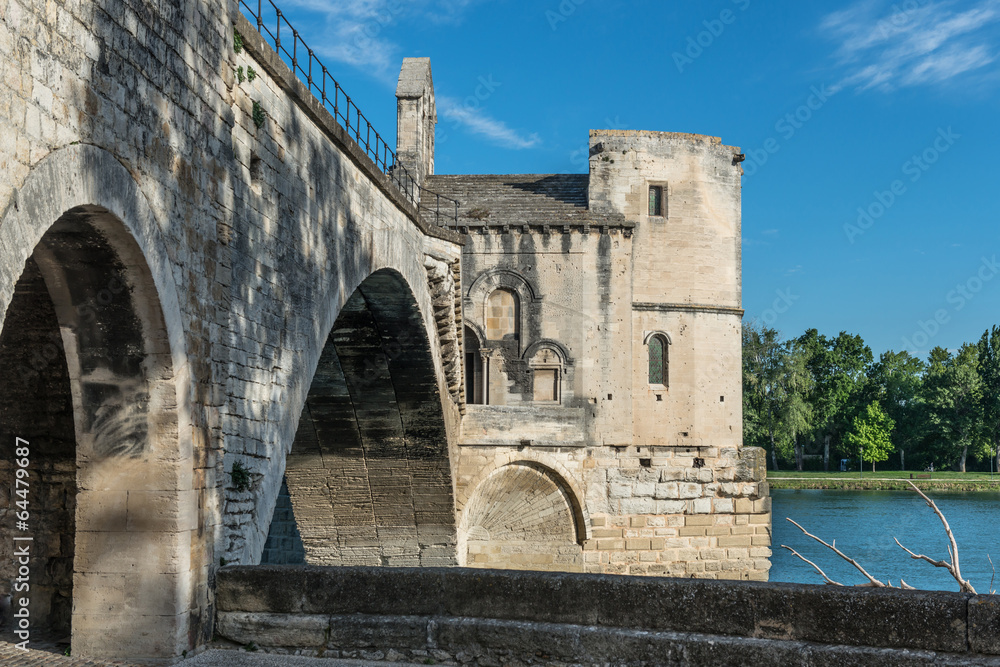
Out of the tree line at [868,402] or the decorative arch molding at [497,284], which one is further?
the tree line at [868,402]

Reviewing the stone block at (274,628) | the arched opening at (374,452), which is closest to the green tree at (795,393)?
the arched opening at (374,452)

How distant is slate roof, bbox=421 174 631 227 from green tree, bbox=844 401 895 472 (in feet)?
138

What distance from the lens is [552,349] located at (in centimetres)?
2302

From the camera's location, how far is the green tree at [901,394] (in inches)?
2440

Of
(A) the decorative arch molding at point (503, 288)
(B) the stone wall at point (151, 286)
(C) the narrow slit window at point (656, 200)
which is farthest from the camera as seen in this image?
(C) the narrow slit window at point (656, 200)

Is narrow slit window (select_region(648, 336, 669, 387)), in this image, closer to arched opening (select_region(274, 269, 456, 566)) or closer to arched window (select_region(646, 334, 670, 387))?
arched window (select_region(646, 334, 670, 387))

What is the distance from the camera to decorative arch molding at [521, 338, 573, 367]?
902 inches

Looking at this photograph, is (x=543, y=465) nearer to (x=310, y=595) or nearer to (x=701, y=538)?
(x=701, y=538)

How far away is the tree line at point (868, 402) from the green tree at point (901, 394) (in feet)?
0.22

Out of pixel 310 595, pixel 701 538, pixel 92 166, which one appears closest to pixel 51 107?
pixel 92 166

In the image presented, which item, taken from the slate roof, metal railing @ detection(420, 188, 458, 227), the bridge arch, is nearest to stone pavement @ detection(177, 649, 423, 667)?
the bridge arch

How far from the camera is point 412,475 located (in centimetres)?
1892

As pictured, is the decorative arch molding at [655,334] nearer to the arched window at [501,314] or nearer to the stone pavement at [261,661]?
the arched window at [501,314]

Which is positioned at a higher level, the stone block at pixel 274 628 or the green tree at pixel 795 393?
the green tree at pixel 795 393
